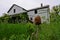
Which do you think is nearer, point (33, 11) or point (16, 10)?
point (33, 11)

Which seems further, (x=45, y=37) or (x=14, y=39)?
(x=45, y=37)

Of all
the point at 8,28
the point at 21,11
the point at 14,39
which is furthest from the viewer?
the point at 21,11

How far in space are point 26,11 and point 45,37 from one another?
2998 cm

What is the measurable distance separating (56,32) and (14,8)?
113 ft

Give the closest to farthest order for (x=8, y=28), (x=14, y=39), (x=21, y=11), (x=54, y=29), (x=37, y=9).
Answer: (x=14, y=39)
(x=54, y=29)
(x=8, y=28)
(x=37, y=9)
(x=21, y=11)

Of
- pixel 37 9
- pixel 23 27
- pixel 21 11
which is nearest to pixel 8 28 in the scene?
pixel 23 27

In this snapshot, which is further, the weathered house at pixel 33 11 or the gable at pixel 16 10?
the gable at pixel 16 10

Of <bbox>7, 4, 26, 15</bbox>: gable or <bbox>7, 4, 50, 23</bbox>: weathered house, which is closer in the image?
<bbox>7, 4, 50, 23</bbox>: weathered house

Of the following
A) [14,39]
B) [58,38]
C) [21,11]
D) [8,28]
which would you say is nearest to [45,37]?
[58,38]

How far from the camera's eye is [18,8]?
37.3m

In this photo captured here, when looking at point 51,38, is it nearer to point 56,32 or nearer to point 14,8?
point 56,32

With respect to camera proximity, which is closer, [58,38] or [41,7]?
[58,38]

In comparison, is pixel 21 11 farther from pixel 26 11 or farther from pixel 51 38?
pixel 51 38

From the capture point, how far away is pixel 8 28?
261 inches
